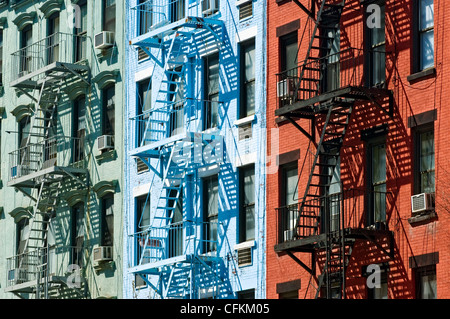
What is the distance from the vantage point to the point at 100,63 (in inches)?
1797

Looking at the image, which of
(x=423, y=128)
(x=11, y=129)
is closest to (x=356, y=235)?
(x=423, y=128)

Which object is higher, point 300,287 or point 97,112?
point 97,112

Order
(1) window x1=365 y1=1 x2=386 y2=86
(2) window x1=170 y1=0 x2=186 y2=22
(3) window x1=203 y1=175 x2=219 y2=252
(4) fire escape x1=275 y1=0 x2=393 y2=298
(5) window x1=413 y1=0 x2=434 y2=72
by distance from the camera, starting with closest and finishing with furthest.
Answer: (5) window x1=413 y1=0 x2=434 y2=72 → (4) fire escape x1=275 y1=0 x2=393 y2=298 → (1) window x1=365 y1=1 x2=386 y2=86 → (3) window x1=203 y1=175 x2=219 y2=252 → (2) window x1=170 y1=0 x2=186 y2=22

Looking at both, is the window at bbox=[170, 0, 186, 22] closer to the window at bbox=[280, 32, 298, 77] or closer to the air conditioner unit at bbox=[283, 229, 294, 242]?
the window at bbox=[280, 32, 298, 77]

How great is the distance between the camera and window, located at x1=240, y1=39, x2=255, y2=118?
38.3 m

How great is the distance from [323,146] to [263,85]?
3567 millimetres

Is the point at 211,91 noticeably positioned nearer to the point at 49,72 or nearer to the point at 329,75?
the point at 329,75

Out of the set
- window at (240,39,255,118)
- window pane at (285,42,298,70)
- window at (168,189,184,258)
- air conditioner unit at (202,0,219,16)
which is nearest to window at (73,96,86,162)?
window at (168,189,184,258)

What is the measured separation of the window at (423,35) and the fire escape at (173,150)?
8000mm

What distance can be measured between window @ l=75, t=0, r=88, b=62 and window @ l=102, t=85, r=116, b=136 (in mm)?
2305

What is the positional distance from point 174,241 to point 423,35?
1110cm

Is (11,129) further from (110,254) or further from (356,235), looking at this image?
(356,235)

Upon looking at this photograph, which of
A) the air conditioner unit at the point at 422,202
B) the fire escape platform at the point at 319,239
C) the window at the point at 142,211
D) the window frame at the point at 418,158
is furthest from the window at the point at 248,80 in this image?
the air conditioner unit at the point at 422,202
